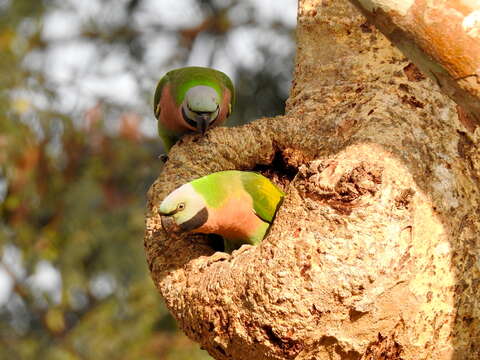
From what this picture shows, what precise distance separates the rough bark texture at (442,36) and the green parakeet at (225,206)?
4.08 feet

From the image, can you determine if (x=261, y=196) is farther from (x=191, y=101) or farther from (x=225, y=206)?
(x=191, y=101)

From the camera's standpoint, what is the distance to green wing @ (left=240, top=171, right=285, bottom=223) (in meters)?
3.62

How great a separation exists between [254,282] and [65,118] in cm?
614

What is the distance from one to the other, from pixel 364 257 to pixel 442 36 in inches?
35.1

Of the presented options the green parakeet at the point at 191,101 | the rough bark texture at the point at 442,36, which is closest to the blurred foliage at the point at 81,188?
the green parakeet at the point at 191,101

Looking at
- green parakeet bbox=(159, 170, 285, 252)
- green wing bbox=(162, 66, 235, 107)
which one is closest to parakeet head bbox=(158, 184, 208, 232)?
green parakeet bbox=(159, 170, 285, 252)

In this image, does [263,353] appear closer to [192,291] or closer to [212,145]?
[192,291]

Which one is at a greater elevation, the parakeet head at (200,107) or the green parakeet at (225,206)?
the parakeet head at (200,107)

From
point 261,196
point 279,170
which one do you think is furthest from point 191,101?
point 261,196

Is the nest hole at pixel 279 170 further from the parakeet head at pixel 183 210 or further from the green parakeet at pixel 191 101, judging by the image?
the parakeet head at pixel 183 210

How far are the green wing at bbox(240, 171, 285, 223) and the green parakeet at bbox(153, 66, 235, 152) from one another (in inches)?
26.4

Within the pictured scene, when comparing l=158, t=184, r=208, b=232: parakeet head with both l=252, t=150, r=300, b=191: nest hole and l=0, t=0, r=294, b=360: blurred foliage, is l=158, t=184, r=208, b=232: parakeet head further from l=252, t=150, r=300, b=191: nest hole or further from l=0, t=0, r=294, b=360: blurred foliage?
l=0, t=0, r=294, b=360: blurred foliage

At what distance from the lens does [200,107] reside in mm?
4363

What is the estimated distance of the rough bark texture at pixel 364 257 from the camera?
9.36ft
